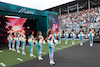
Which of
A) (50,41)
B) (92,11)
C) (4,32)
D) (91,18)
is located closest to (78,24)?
(91,18)

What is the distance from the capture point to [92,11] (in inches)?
875

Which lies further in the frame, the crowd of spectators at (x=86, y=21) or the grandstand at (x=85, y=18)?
the grandstand at (x=85, y=18)

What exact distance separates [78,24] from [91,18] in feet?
9.86

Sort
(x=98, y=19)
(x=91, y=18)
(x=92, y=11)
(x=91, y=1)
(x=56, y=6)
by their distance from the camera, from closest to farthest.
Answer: (x=98, y=19) → (x=91, y=18) → (x=92, y=11) → (x=91, y=1) → (x=56, y=6)

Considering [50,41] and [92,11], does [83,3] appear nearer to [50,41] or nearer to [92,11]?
[92,11]

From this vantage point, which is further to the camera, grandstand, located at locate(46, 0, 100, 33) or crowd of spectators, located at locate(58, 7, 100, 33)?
grandstand, located at locate(46, 0, 100, 33)

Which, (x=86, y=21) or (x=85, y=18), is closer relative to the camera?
(x=86, y=21)

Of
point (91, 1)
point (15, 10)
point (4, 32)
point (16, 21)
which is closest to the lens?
point (15, 10)

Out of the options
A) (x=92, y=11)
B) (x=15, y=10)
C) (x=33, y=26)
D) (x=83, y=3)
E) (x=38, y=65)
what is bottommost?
(x=38, y=65)

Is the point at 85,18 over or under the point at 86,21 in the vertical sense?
over

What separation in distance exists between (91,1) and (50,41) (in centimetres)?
2462

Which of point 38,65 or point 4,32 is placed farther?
point 4,32

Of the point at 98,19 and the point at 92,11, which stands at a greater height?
the point at 92,11

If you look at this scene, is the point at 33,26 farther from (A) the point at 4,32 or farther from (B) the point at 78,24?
(B) the point at 78,24
